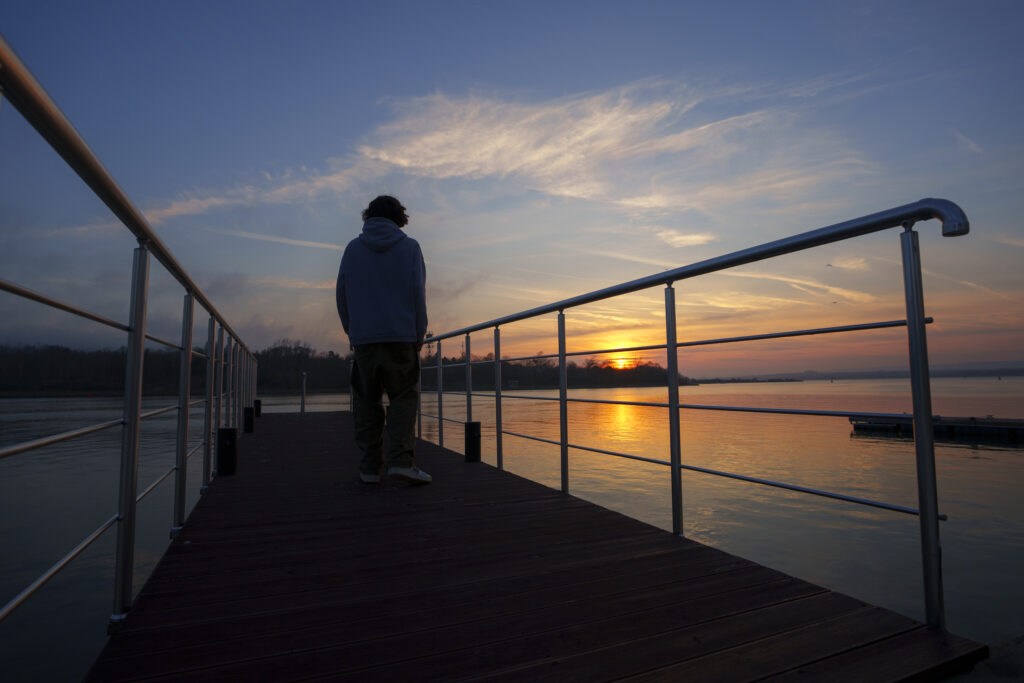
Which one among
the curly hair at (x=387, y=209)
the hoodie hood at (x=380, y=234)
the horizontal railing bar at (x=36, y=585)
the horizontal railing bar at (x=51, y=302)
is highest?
the curly hair at (x=387, y=209)

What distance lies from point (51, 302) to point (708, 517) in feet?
29.8

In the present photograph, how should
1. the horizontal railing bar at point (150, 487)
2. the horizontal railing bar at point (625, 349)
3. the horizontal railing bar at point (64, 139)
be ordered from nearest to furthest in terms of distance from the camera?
the horizontal railing bar at point (64, 139) → the horizontal railing bar at point (150, 487) → the horizontal railing bar at point (625, 349)

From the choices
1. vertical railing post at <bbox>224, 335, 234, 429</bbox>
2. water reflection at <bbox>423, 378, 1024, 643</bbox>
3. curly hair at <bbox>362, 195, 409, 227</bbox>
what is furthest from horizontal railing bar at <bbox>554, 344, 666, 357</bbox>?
water reflection at <bbox>423, 378, 1024, 643</bbox>

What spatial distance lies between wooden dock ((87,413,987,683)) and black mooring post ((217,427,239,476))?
1.01 m

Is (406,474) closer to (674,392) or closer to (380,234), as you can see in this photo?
(380,234)

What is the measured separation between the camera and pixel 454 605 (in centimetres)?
117

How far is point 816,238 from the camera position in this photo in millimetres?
1287

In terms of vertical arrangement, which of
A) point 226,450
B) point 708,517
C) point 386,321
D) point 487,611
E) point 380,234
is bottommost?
point 708,517

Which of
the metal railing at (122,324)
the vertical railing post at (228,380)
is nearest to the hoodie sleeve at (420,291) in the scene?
the metal railing at (122,324)

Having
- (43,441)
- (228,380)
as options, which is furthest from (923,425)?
(228,380)

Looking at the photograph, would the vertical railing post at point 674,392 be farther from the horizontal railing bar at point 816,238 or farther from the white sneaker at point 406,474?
the white sneaker at point 406,474

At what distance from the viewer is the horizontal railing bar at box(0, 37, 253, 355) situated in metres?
0.63

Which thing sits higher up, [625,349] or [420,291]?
[420,291]

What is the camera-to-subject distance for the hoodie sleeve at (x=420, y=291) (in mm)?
2438
